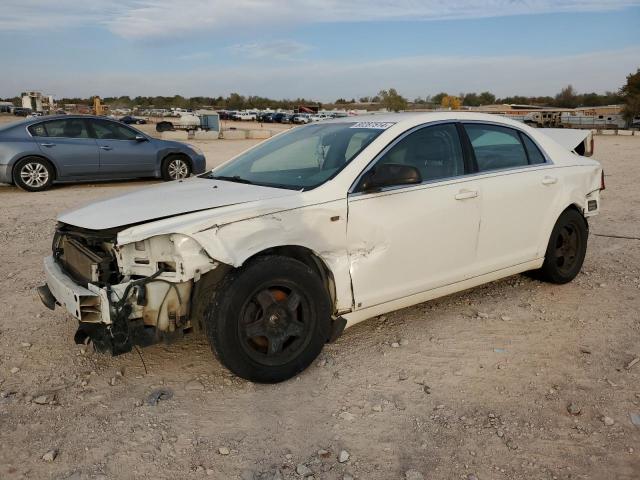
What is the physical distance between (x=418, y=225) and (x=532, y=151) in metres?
1.67

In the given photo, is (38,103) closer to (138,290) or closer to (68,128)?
(68,128)

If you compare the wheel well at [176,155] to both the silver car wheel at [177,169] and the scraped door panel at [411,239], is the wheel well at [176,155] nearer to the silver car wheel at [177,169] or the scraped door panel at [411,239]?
the silver car wheel at [177,169]

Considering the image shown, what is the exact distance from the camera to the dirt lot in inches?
116

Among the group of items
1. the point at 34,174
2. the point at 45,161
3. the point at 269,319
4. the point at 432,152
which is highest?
the point at 432,152

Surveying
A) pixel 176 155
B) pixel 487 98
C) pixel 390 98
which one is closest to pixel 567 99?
pixel 487 98

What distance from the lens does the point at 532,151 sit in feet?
17.1

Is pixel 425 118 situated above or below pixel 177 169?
above

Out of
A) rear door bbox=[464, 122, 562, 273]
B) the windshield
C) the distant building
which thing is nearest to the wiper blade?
the windshield

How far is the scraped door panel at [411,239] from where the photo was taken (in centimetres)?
396

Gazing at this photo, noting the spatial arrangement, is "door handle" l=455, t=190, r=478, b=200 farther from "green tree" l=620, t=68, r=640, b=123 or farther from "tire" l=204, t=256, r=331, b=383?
"green tree" l=620, t=68, r=640, b=123

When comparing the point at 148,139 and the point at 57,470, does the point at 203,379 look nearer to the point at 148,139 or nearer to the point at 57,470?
the point at 57,470

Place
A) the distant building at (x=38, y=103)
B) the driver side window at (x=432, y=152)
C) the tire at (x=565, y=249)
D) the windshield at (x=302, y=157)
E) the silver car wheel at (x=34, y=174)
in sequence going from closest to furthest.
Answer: the windshield at (x=302, y=157), the driver side window at (x=432, y=152), the tire at (x=565, y=249), the silver car wheel at (x=34, y=174), the distant building at (x=38, y=103)

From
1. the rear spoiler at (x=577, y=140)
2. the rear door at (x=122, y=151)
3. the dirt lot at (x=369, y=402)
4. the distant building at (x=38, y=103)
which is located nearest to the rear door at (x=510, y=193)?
the dirt lot at (x=369, y=402)

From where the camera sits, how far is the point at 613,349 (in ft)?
13.8
